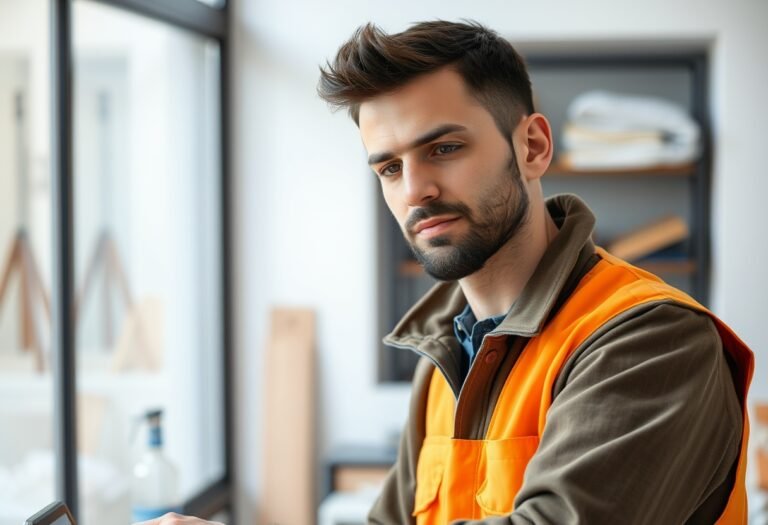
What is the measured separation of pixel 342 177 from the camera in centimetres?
380

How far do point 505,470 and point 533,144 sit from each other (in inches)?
18.0

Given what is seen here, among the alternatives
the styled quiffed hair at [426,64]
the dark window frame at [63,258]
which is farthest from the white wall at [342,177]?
the styled quiffed hair at [426,64]

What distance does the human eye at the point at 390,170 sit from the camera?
1.28 metres

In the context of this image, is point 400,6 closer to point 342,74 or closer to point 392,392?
point 392,392

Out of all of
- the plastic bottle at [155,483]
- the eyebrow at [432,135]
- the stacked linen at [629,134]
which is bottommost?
the plastic bottle at [155,483]

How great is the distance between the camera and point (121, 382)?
3.27 metres

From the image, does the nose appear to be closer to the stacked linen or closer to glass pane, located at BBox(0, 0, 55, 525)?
glass pane, located at BBox(0, 0, 55, 525)

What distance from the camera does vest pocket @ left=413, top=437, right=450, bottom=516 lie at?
53.8 inches

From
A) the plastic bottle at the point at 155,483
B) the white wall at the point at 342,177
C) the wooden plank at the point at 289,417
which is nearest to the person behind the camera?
the plastic bottle at the point at 155,483

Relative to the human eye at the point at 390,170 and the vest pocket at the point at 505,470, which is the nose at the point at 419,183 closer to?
the human eye at the point at 390,170

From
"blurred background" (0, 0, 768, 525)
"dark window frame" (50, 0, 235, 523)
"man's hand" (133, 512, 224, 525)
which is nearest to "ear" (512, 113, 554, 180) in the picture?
"man's hand" (133, 512, 224, 525)

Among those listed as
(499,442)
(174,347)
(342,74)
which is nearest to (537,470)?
(499,442)

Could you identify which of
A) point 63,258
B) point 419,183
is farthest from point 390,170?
point 63,258

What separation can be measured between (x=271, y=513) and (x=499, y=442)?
107 inches
